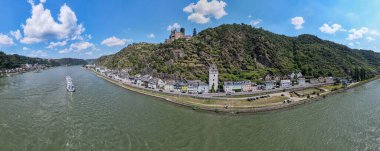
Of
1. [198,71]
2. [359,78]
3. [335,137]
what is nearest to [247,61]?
[198,71]

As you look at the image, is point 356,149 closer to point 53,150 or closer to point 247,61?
point 53,150

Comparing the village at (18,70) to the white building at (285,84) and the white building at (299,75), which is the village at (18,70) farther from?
the white building at (299,75)

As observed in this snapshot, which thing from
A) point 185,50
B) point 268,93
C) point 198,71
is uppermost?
point 185,50

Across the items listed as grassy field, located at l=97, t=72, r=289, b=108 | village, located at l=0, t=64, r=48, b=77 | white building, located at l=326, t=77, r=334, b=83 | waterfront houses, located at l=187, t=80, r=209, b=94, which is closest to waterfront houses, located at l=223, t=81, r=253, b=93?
waterfront houses, located at l=187, t=80, r=209, b=94

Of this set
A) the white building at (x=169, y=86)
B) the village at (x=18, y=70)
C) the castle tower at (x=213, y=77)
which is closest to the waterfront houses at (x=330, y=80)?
the castle tower at (x=213, y=77)

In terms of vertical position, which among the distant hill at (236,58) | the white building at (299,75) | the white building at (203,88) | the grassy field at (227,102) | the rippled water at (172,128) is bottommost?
the rippled water at (172,128)

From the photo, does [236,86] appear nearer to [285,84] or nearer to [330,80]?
[285,84]

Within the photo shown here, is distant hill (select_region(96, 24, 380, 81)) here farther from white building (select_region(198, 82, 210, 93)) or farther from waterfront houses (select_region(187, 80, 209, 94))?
waterfront houses (select_region(187, 80, 209, 94))

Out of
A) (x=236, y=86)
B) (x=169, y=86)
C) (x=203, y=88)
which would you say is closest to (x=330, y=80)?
(x=236, y=86)
